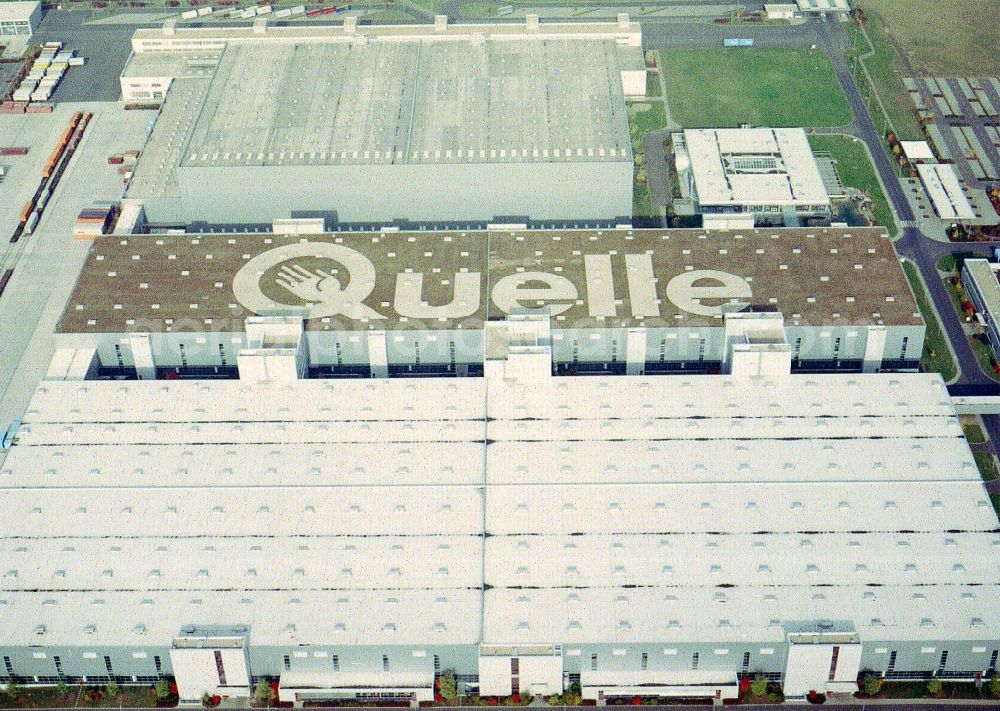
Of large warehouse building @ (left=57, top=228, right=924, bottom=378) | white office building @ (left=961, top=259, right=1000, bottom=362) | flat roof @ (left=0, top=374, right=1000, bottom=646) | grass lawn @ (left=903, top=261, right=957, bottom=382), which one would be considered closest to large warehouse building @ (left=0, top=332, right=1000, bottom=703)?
flat roof @ (left=0, top=374, right=1000, bottom=646)

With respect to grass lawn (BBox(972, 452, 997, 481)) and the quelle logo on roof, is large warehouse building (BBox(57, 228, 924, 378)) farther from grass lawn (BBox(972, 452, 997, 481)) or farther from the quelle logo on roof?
grass lawn (BBox(972, 452, 997, 481))

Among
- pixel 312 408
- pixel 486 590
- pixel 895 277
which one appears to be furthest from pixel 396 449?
pixel 895 277

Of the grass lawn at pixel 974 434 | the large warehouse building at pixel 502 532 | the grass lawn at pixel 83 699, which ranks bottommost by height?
the grass lawn at pixel 83 699

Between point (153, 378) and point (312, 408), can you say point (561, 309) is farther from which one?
point (153, 378)

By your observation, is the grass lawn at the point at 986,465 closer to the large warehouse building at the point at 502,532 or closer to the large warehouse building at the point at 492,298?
the large warehouse building at the point at 502,532

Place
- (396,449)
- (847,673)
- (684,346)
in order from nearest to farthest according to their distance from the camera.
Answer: (847,673), (396,449), (684,346)

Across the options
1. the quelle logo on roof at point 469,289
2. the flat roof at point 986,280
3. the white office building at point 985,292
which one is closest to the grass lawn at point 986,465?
the white office building at point 985,292
